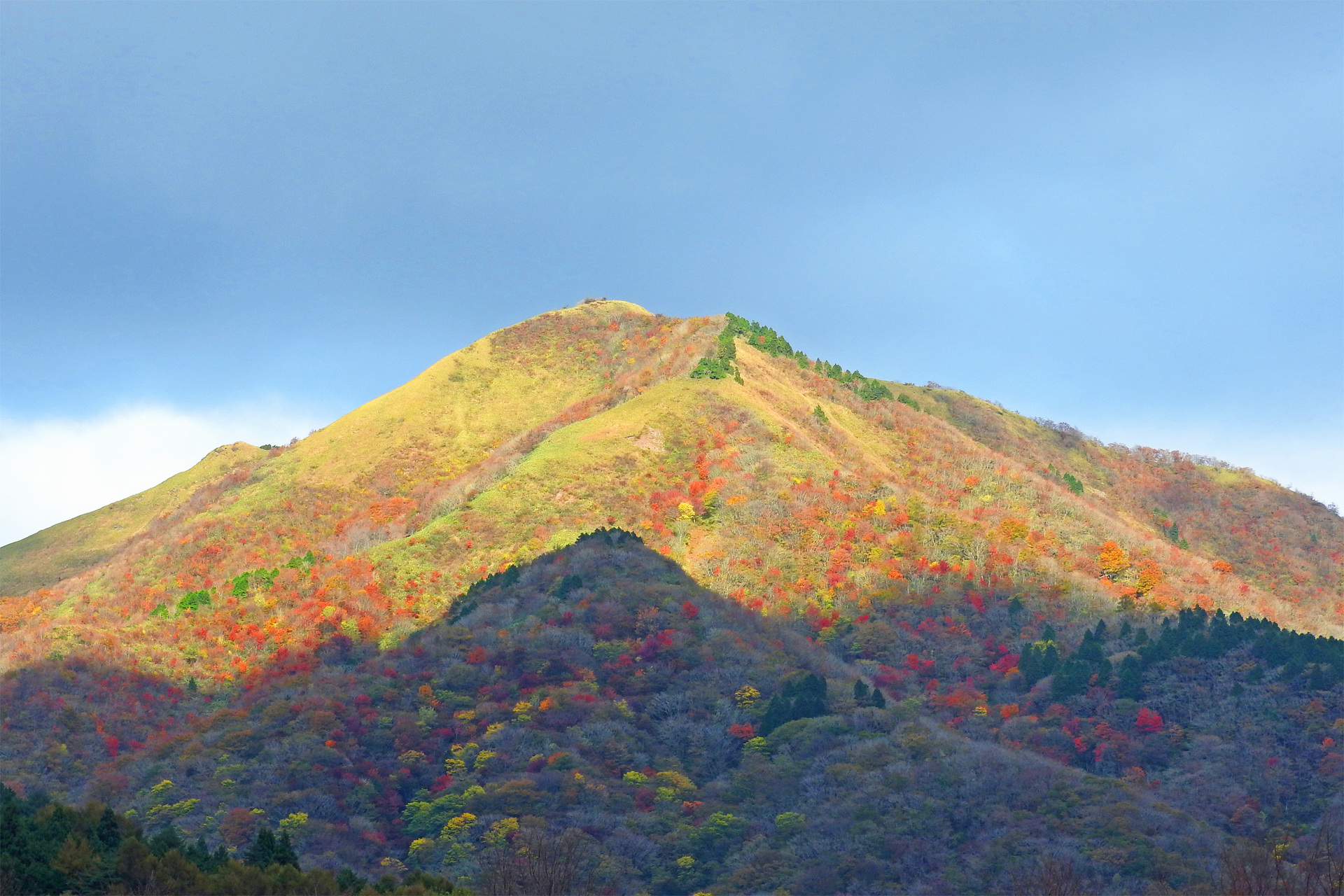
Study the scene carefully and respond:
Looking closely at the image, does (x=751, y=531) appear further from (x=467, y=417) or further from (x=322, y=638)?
(x=467, y=417)

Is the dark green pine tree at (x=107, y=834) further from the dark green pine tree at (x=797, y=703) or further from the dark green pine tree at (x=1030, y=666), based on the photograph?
the dark green pine tree at (x=1030, y=666)

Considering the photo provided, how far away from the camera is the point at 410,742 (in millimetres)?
95188

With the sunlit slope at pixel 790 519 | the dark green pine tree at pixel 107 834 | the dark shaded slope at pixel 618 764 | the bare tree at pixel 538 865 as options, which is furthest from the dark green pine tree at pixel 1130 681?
the dark green pine tree at pixel 107 834

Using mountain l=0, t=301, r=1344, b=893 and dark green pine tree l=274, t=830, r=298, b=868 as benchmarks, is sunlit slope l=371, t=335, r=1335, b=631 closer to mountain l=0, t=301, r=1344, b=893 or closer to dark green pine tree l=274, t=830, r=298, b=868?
mountain l=0, t=301, r=1344, b=893

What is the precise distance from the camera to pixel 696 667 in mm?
103000

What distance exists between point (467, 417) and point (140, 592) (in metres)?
61.1

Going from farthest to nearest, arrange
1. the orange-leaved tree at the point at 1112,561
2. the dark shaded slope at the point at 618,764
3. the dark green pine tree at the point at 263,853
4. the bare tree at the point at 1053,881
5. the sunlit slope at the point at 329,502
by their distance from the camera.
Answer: the orange-leaved tree at the point at 1112,561 < the sunlit slope at the point at 329,502 < the dark shaded slope at the point at 618,764 < the dark green pine tree at the point at 263,853 < the bare tree at the point at 1053,881

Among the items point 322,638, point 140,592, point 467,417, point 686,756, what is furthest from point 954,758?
point 467,417

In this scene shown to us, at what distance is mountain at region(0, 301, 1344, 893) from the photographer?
79.2 meters

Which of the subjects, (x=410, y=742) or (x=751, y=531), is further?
(x=751, y=531)

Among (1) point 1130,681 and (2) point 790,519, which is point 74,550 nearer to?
(2) point 790,519

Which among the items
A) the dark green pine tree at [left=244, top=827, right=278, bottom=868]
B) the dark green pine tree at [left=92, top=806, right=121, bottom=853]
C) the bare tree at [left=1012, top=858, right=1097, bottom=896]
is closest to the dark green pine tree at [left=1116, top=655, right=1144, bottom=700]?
the bare tree at [left=1012, top=858, right=1097, bottom=896]

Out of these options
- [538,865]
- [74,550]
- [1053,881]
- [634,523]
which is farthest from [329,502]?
[1053,881]

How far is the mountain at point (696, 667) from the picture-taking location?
79.2 meters
